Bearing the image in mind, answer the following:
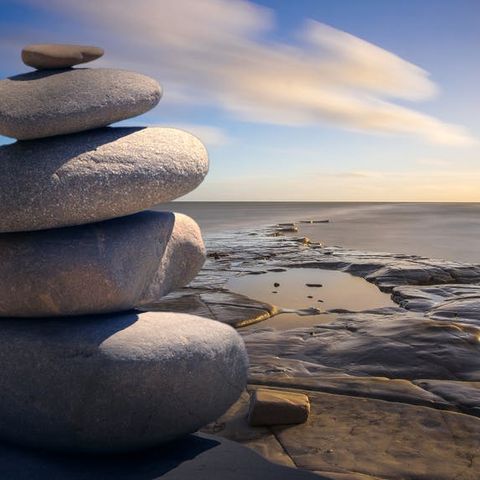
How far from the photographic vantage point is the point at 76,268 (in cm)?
380

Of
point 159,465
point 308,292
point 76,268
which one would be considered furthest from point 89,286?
point 308,292

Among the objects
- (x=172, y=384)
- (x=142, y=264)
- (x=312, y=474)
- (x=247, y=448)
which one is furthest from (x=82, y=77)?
(x=312, y=474)

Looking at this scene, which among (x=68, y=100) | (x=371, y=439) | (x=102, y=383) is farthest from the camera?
(x=371, y=439)

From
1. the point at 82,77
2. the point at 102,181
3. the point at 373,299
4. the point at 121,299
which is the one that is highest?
the point at 82,77

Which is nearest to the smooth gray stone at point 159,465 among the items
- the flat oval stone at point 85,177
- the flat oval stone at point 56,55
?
the flat oval stone at point 85,177

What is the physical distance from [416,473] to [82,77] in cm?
346

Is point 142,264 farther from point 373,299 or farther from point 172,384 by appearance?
point 373,299

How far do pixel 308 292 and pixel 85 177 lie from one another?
8.75 meters

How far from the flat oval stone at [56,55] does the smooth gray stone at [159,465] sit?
275 centimetres

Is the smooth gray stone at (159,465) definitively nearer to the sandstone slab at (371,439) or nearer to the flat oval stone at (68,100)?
the sandstone slab at (371,439)

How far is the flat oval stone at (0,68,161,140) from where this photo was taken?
12.7ft

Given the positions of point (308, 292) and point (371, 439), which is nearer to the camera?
point (371, 439)

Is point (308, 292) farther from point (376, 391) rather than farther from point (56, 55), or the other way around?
point (56, 55)

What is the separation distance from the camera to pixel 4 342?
12.6ft
